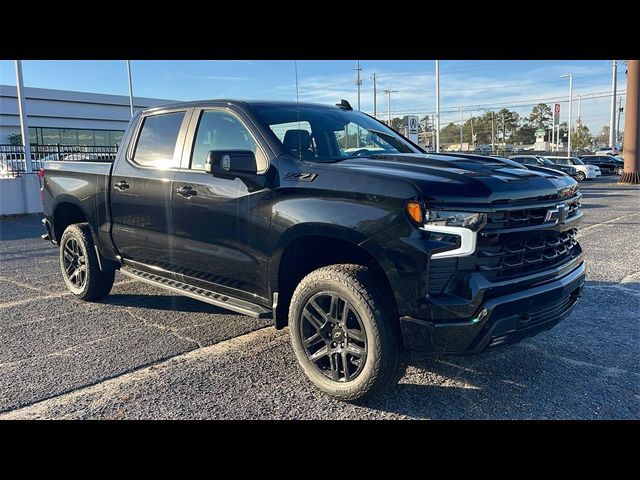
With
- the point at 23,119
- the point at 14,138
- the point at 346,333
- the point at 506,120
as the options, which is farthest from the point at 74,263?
the point at 506,120

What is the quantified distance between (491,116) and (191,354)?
399ft

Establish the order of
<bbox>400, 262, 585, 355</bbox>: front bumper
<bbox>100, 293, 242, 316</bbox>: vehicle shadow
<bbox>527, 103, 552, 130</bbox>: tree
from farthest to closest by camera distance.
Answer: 1. <bbox>527, 103, 552, 130</bbox>: tree
2. <bbox>100, 293, 242, 316</bbox>: vehicle shadow
3. <bbox>400, 262, 585, 355</bbox>: front bumper

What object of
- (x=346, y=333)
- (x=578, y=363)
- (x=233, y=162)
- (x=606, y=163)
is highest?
(x=233, y=162)

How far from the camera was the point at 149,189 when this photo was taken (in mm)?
4707

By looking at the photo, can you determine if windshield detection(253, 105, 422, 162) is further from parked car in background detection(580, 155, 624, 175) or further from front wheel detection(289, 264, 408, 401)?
parked car in background detection(580, 155, 624, 175)

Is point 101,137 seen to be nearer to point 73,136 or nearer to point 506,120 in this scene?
point 73,136

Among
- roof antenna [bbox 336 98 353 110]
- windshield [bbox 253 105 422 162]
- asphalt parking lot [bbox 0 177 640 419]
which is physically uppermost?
roof antenna [bbox 336 98 353 110]

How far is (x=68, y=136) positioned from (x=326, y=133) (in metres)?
46.1

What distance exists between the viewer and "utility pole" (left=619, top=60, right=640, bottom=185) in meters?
25.6

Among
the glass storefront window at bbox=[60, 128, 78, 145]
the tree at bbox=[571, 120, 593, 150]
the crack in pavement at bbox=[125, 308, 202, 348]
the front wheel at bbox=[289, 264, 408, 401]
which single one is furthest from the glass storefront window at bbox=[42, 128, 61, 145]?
the tree at bbox=[571, 120, 593, 150]

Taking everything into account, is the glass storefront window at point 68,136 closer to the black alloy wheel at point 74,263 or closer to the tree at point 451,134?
the black alloy wheel at point 74,263

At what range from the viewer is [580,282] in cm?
367

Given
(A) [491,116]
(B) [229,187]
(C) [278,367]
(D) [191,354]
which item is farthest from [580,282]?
(A) [491,116]

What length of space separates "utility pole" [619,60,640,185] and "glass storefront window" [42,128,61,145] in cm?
3993
